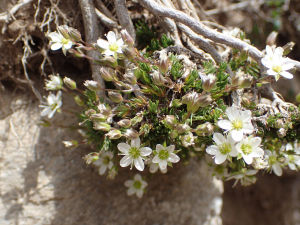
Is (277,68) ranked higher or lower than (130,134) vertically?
higher

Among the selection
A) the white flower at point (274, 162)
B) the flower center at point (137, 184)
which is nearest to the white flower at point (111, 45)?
the flower center at point (137, 184)

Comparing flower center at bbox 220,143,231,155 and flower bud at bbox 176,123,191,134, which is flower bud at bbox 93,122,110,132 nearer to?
flower bud at bbox 176,123,191,134

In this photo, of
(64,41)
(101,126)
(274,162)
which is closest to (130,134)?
(101,126)

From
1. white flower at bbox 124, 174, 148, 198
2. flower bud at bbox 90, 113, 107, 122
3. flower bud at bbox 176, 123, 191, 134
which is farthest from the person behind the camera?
white flower at bbox 124, 174, 148, 198

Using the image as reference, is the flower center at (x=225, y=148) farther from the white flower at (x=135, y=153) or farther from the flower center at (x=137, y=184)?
the flower center at (x=137, y=184)

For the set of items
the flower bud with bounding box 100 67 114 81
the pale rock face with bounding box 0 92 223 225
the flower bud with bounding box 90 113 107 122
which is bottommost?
the pale rock face with bounding box 0 92 223 225

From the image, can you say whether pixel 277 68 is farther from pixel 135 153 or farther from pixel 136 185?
pixel 136 185

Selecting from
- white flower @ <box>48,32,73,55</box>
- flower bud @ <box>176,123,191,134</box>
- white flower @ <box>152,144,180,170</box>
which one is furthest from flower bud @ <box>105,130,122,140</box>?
white flower @ <box>48,32,73,55</box>
